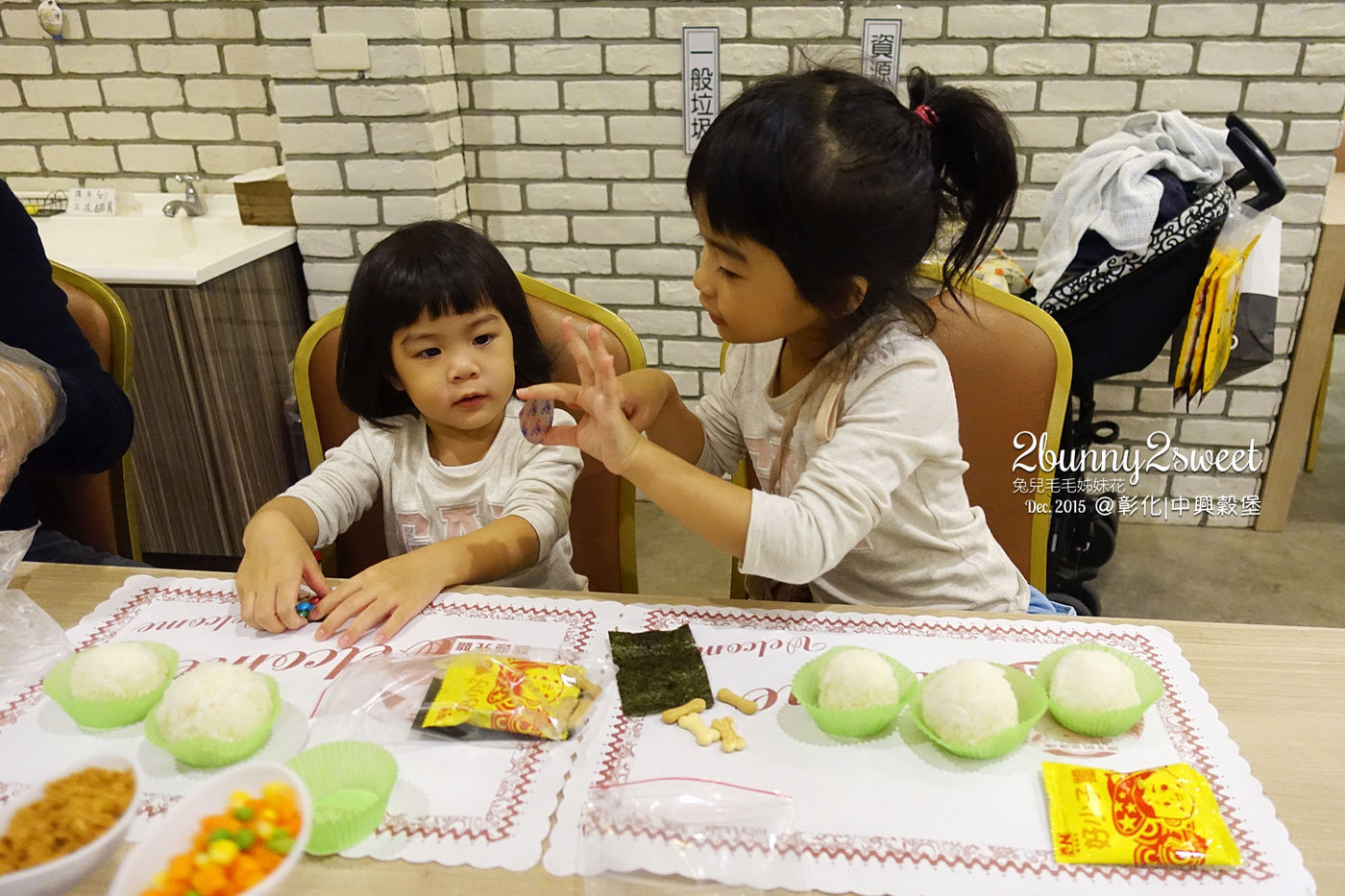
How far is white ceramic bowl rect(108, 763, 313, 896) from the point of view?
55cm

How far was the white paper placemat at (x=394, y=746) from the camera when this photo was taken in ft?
2.20

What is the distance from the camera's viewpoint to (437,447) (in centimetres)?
130

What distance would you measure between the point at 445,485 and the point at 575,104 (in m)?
1.48

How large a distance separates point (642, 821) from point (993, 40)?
2.17 m

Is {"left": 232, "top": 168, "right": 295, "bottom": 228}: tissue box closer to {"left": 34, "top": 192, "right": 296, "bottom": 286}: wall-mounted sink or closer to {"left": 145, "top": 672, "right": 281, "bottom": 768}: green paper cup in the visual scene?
{"left": 34, "top": 192, "right": 296, "bottom": 286}: wall-mounted sink

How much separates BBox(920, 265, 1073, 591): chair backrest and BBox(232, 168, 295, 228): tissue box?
1.81m

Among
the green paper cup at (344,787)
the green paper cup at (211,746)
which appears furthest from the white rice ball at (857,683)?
the green paper cup at (211,746)

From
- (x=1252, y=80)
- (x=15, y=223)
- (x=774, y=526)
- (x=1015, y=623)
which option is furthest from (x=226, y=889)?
(x=1252, y=80)

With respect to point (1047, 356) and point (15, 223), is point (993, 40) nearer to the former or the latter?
point (1047, 356)

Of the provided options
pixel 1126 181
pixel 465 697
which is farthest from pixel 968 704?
pixel 1126 181

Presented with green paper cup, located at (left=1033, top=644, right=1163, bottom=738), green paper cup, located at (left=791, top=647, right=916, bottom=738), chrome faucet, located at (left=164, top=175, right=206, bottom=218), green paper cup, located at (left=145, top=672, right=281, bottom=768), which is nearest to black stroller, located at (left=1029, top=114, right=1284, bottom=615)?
green paper cup, located at (left=1033, top=644, right=1163, bottom=738)

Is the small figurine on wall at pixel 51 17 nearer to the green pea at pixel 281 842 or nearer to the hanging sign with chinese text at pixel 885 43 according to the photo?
the hanging sign with chinese text at pixel 885 43

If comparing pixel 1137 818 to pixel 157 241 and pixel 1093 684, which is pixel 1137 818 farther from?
pixel 157 241
